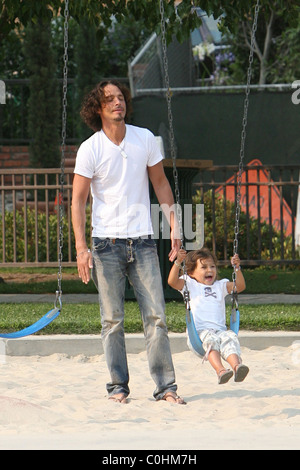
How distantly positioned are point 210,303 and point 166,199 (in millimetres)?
768

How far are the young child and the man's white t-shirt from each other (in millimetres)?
379

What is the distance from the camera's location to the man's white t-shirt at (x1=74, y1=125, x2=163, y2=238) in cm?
517

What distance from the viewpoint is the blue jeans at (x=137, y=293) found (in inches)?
206

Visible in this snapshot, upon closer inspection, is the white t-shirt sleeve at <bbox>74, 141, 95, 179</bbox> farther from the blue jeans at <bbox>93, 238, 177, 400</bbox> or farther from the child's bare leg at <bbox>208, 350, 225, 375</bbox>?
the child's bare leg at <bbox>208, 350, 225, 375</bbox>

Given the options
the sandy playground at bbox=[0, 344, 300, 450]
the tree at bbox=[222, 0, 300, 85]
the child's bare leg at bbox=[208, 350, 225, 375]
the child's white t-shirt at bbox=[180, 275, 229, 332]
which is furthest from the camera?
the tree at bbox=[222, 0, 300, 85]

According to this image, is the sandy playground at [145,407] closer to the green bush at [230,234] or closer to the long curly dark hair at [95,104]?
the long curly dark hair at [95,104]

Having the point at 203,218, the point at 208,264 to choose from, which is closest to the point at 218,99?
the point at 203,218

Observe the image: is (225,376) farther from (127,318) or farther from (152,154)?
(127,318)

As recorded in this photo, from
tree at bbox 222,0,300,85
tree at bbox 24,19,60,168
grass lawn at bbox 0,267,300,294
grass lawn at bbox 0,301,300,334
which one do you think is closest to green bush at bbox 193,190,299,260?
grass lawn at bbox 0,267,300,294

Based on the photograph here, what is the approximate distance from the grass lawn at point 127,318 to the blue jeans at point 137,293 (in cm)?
209

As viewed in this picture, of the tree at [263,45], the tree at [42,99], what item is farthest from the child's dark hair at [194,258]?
the tree at [263,45]
